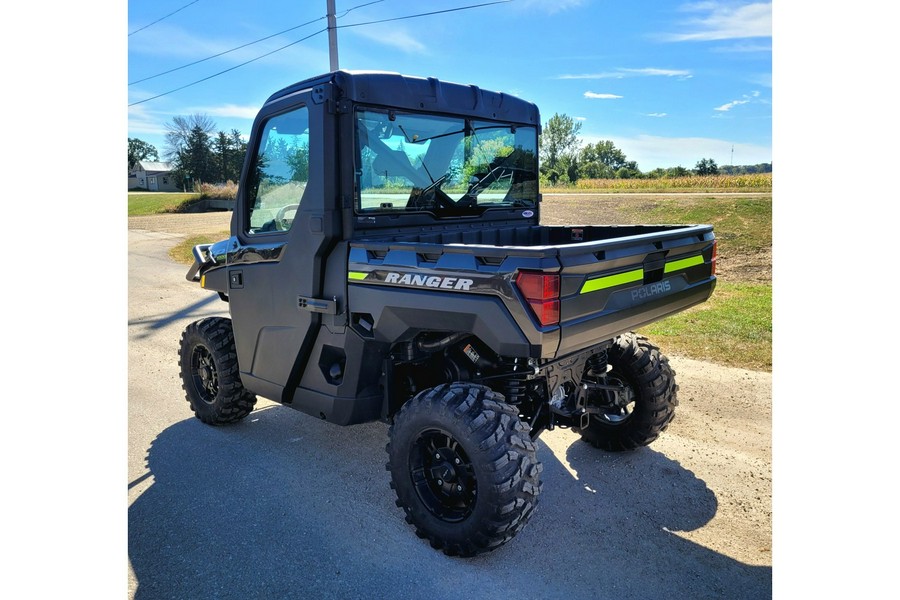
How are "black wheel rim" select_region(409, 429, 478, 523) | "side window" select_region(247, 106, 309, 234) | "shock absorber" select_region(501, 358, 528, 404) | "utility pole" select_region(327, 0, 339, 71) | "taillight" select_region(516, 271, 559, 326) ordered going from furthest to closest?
"utility pole" select_region(327, 0, 339, 71)
"side window" select_region(247, 106, 309, 234)
"shock absorber" select_region(501, 358, 528, 404)
"black wheel rim" select_region(409, 429, 478, 523)
"taillight" select_region(516, 271, 559, 326)

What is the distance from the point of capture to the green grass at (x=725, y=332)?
6676 millimetres

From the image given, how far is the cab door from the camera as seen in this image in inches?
155

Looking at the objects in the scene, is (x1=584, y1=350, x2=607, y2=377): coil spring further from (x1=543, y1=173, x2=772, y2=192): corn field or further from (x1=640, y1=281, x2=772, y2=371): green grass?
(x1=543, y1=173, x2=772, y2=192): corn field

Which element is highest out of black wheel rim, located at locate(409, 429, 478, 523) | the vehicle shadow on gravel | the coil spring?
the coil spring

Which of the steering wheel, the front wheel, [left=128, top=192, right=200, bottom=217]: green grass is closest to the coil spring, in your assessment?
the front wheel

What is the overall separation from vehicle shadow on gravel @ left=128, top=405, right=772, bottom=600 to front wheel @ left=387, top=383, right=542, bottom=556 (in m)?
0.19

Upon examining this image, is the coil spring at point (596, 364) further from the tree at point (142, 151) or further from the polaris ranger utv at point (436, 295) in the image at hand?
the tree at point (142, 151)

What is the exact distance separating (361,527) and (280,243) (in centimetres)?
190

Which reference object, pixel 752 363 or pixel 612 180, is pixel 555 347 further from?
pixel 612 180

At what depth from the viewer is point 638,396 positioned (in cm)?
444

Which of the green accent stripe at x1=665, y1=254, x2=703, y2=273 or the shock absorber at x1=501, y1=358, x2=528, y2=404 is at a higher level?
the green accent stripe at x1=665, y1=254, x2=703, y2=273

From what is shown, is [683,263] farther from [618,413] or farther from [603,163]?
[603,163]

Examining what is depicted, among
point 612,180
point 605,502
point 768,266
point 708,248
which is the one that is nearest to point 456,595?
point 605,502

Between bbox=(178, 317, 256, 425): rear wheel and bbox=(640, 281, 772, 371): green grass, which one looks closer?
bbox=(178, 317, 256, 425): rear wheel
